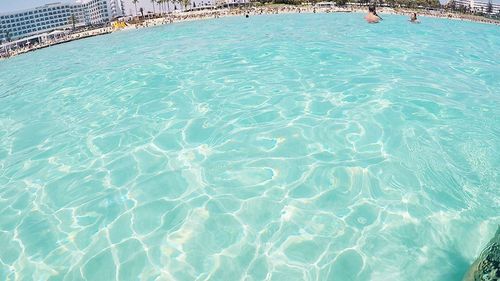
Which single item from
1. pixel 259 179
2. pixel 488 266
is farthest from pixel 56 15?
pixel 488 266

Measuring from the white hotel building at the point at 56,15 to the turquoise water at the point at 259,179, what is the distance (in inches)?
4368

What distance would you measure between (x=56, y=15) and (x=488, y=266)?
143 meters

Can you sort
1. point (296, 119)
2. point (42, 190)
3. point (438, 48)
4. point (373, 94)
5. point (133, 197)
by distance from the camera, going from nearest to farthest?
point (133, 197)
point (42, 190)
point (296, 119)
point (373, 94)
point (438, 48)

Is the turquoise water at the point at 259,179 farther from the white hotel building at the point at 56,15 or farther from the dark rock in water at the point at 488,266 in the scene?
the white hotel building at the point at 56,15

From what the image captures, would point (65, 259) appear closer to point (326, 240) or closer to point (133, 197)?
point (133, 197)

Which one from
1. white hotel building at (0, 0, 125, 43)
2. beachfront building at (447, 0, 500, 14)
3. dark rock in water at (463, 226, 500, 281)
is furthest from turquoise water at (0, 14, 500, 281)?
white hotel building at (0, 0, 125, 43)

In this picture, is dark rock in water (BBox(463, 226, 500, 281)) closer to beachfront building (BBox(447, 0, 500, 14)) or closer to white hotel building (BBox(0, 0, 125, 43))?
beachfront building (BBox(447, 0, 500, 14))

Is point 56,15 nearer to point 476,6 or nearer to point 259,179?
point 476,6

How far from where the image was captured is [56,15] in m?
123

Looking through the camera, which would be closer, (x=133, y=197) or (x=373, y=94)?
(x=133, y=197)

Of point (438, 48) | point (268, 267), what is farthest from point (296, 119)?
point (438, 48)

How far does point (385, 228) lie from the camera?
17.7 ft

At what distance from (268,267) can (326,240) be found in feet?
3.12

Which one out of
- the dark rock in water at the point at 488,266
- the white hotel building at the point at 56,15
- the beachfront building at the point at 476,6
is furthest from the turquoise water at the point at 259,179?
the white hotel building at the point at 56,15
